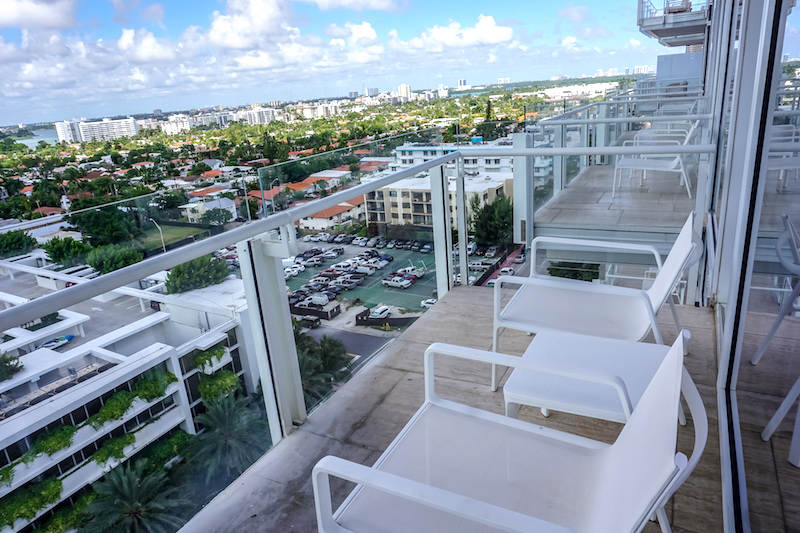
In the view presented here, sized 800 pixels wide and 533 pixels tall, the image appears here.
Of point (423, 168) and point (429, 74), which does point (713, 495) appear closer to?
point (423, 168)

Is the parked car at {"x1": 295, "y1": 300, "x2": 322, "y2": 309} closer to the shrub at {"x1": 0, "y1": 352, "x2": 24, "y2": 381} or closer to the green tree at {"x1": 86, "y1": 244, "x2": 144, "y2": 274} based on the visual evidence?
the green tree at {"x1": 86, "y1": 244, "x2": 144, "y2": 274}

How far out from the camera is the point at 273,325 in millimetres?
2055

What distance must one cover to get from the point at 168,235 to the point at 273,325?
53 centimetres

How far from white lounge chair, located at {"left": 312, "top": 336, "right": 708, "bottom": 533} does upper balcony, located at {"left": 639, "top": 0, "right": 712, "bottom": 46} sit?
16990 mm

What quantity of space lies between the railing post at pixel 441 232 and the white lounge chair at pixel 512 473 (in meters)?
1.95

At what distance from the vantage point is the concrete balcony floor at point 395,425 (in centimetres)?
173

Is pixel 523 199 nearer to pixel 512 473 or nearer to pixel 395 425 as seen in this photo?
pixel 395 425

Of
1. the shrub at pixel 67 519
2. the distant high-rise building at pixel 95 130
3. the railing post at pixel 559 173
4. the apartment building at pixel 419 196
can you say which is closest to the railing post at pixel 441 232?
the apartment building at pixel 419 196

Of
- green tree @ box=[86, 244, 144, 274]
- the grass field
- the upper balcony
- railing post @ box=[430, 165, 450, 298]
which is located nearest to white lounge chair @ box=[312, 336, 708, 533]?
green tree @ box=[86, 244, 144, 274]

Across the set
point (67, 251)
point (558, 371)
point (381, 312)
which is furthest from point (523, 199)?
point (67, 251)

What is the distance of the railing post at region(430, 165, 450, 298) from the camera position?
3465 mm

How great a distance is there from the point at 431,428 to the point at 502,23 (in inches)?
2311

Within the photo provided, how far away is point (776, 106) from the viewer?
1657 mm

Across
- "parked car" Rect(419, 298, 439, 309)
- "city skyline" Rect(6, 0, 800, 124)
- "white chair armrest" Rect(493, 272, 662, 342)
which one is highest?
"city skyline" Rect(6, 0, 800, 124)
